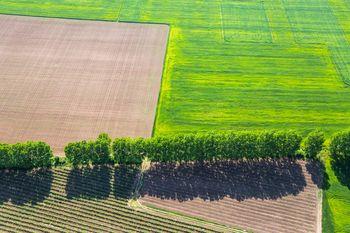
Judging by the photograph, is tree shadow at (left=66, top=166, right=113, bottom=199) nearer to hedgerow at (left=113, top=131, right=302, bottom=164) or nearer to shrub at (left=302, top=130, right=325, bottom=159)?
hedgerow at (left=113, top=131, right=302, bottom=164)

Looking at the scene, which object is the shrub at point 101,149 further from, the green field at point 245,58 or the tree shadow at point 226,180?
the green field at point 245,58

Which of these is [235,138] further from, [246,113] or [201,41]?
[201,41]

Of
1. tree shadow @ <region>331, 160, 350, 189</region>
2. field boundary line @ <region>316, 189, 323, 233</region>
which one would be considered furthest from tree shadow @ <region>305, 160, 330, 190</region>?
tree shadow @ <region>331, 160, 350, 189</region>

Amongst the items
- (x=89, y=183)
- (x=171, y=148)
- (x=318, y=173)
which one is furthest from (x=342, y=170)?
(x=89, y=183)

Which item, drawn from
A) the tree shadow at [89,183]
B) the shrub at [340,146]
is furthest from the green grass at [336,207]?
the tree shadow at [89,183]

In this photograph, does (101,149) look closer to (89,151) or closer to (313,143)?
(89,151)
